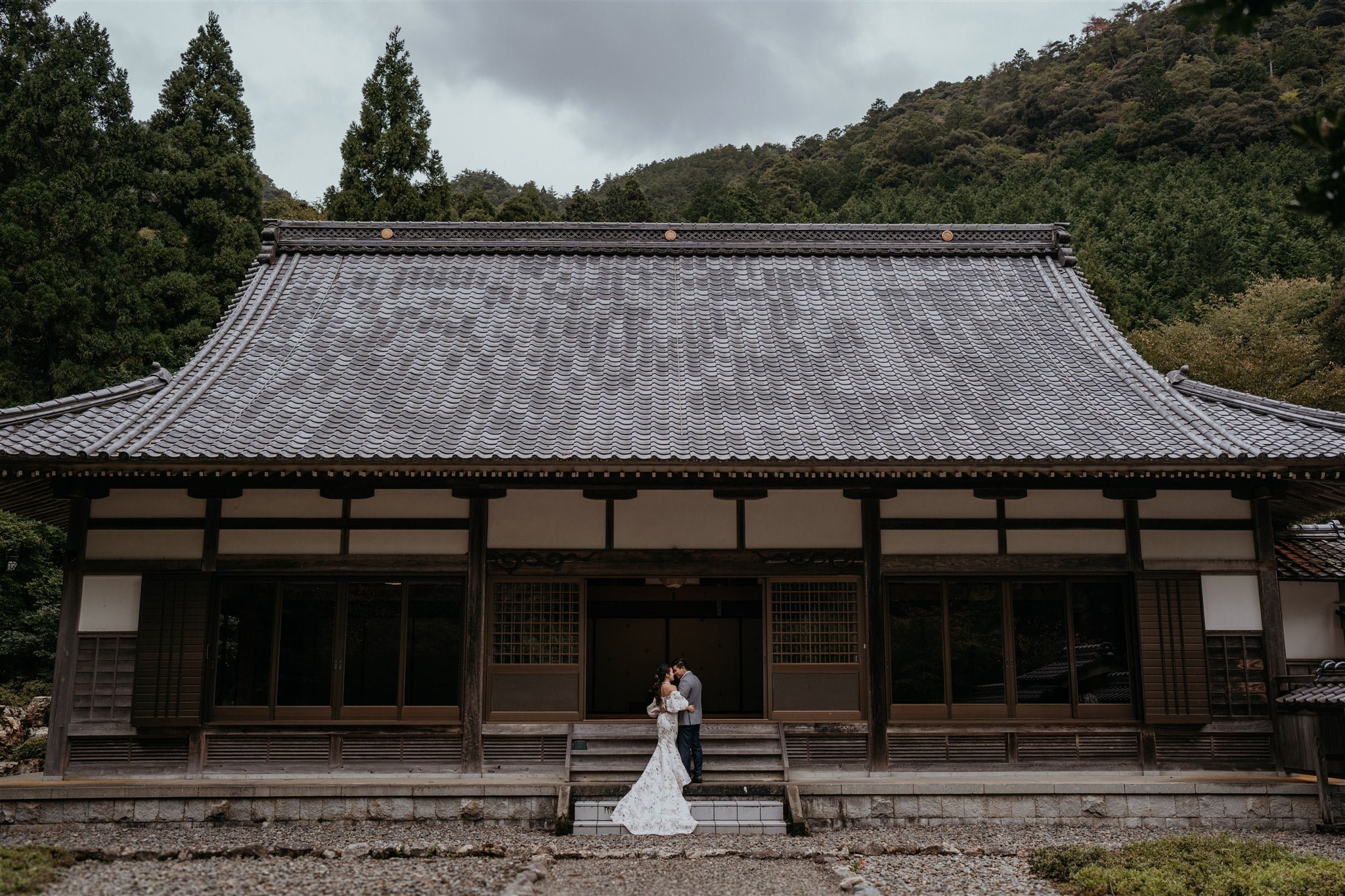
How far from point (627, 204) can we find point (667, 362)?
109ft

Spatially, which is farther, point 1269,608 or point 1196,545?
point 1196,545

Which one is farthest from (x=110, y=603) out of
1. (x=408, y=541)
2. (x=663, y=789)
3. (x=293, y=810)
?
(x=663, y=789)

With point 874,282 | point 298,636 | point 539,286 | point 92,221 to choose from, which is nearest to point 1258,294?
point 874,282

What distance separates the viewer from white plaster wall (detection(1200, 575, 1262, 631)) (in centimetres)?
1090

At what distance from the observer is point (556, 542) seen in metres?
11.0

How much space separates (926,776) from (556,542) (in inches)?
198

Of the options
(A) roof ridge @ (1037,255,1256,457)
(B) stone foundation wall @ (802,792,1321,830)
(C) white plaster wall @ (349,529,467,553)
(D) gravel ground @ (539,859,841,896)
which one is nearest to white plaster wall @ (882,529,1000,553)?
(A) roof ridge @ (1037,255,1256,457)

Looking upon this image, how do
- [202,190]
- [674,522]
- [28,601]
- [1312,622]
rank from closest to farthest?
[674,522] → [1312,622] → [28,601] → [202,190]

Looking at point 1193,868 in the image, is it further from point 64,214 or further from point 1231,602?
point 64,214

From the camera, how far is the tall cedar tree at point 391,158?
25.4 meters

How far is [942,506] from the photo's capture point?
11.0 m

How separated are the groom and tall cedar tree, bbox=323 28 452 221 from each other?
18765 mm

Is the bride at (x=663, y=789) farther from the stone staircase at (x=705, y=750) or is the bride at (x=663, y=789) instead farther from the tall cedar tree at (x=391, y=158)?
the tall cedar tree at (x=391, y=158)

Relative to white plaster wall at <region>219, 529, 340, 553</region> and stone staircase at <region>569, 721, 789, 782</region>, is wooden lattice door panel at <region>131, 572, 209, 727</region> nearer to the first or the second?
white plaster wall at <region>219, 529, 340, 553</region>
